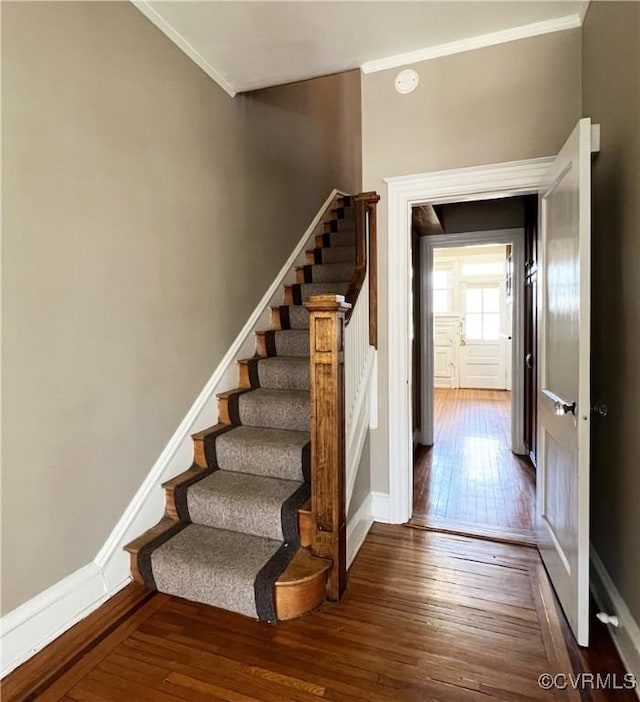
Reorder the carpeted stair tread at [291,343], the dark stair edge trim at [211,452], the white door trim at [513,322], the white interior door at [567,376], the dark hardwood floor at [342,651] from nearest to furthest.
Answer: the dark hardwood floor at [342,651], the white interior door at [567,376], the dark stair edge trim at [211,452], the carpeted stair tread at [291,343], the white door trim at [513,322]

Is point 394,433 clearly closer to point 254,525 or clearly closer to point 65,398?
point 254,525

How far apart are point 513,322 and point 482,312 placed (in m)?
4.51

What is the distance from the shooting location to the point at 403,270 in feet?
8.19

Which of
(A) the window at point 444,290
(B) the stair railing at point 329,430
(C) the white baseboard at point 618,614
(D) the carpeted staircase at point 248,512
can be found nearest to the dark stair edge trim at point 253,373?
(D) the carpeted staircase at point 248,512

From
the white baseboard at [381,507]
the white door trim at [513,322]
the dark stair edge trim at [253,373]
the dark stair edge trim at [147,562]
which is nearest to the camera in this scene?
the dark stair edge trim at [147,562]

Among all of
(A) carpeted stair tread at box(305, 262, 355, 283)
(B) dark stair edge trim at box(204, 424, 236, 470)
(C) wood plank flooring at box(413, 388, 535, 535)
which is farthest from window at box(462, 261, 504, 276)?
(B) dark stair edge trim at box(204, 424, 236, 470)

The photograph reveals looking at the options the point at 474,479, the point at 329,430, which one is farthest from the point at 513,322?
the point at 329,430

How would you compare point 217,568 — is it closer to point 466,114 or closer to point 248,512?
point 248,512

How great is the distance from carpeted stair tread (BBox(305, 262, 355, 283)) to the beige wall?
41.8 inches

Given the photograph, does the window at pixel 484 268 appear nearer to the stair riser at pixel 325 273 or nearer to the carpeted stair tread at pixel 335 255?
the carpeted stair tread at pixel 335 255

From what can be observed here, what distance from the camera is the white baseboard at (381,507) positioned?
258cm

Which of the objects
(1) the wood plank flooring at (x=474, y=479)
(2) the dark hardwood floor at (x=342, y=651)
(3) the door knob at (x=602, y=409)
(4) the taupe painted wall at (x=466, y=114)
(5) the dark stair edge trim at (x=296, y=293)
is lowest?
(1) the wood plank flooring at (x=474, y=479)

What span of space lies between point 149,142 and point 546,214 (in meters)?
Answer: 2.01

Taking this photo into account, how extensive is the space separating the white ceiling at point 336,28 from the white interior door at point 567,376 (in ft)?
2.80
